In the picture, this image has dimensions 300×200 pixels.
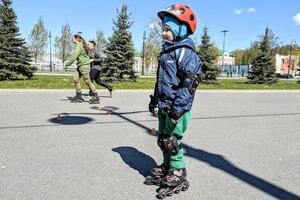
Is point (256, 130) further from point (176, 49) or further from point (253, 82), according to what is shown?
point (253, 82)

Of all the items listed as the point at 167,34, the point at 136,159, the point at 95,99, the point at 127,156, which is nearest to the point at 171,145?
the point at 167,34

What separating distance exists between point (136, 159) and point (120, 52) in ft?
62.1

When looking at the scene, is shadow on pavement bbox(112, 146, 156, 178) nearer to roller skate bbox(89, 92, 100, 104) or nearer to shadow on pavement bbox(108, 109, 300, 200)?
shadow on pavement bbox(108, 109, 300, 200)

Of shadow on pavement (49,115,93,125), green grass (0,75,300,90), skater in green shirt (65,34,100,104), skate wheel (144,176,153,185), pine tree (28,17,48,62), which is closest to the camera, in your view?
skate wheel (144,176,153,185)

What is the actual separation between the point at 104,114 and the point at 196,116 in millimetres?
2366

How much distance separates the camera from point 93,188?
11.8 feet

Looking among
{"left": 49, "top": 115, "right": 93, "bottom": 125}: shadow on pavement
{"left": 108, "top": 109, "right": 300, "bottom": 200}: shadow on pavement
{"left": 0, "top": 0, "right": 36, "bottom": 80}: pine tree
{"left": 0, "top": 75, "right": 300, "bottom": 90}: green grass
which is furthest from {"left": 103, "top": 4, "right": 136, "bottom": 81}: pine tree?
{"left": 108, "top": 109, "right": 300, "bottom": 200}: shadow on pavement

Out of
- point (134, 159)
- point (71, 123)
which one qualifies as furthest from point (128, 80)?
point (134, 159)

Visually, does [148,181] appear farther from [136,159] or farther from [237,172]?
[237,172]

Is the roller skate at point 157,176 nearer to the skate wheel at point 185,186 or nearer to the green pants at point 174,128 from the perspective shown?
the green pants at point 174,128

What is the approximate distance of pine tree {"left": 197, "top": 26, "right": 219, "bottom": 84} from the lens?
26516mm

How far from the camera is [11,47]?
22.5m

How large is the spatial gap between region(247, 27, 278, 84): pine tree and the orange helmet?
29.3 metres

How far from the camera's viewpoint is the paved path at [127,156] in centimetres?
358
